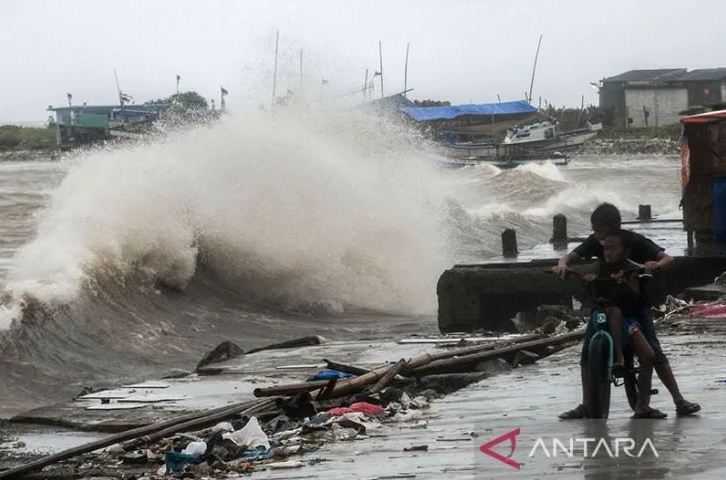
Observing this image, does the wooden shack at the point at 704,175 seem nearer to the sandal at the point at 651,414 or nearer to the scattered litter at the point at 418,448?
the sandal at the point at 651,414

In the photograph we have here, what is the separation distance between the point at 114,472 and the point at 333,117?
2372 cm

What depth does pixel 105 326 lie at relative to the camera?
20078 millimetres

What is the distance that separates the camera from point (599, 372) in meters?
8.30

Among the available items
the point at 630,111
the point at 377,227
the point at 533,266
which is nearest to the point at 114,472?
→ the point at 533,266

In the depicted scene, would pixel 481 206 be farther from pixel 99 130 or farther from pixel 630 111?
pixel 630 111

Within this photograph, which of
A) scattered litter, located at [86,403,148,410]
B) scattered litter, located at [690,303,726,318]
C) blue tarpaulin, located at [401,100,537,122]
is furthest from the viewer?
blue tarpaulin, located at [401,100,537,122]

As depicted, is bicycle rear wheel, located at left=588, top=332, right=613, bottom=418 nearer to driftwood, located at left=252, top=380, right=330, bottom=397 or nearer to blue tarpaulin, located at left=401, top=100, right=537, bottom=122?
driftwood, located at left=252, top=380, right=330, bottom=397

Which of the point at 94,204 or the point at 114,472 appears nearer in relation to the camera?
the point at 114,472

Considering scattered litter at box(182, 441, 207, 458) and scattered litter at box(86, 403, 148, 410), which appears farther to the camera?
scattered litter at box(86, 403, 148, 410)

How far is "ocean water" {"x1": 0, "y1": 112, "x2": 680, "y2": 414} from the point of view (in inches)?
752

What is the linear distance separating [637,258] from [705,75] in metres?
95.5

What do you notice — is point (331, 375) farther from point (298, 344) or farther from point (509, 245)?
point (509, 245)

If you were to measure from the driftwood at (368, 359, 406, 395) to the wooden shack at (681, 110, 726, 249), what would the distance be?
8961 mm

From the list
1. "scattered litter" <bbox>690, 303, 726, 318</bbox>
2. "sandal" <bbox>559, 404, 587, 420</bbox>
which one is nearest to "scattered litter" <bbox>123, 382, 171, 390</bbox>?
"scattered litter" <bbox>690, 303, 726, 318</bbox>
